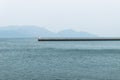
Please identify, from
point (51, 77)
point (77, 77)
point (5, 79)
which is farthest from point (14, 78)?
point (77, 77)

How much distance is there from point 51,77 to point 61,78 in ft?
3.85

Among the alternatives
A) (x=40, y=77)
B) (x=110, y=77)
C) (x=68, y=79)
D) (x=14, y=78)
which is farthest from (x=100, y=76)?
(x=14, y=78)

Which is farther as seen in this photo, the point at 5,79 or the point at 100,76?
the point at 100,76

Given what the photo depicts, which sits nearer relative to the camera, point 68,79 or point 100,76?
point 68,79

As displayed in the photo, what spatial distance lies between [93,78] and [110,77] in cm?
143

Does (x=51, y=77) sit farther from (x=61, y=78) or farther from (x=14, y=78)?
→ (x=14, y=78)

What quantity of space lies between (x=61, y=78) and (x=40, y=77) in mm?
1866

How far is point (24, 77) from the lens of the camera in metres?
25.0

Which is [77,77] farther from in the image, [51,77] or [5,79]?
[5,79]

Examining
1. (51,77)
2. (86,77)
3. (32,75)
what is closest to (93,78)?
(86,77)

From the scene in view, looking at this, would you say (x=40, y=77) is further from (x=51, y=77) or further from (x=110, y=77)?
(x=110, y=77)

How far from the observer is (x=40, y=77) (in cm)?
2520

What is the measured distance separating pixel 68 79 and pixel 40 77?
2713 mm

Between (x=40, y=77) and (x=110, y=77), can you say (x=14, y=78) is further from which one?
(x=110, y=77)
